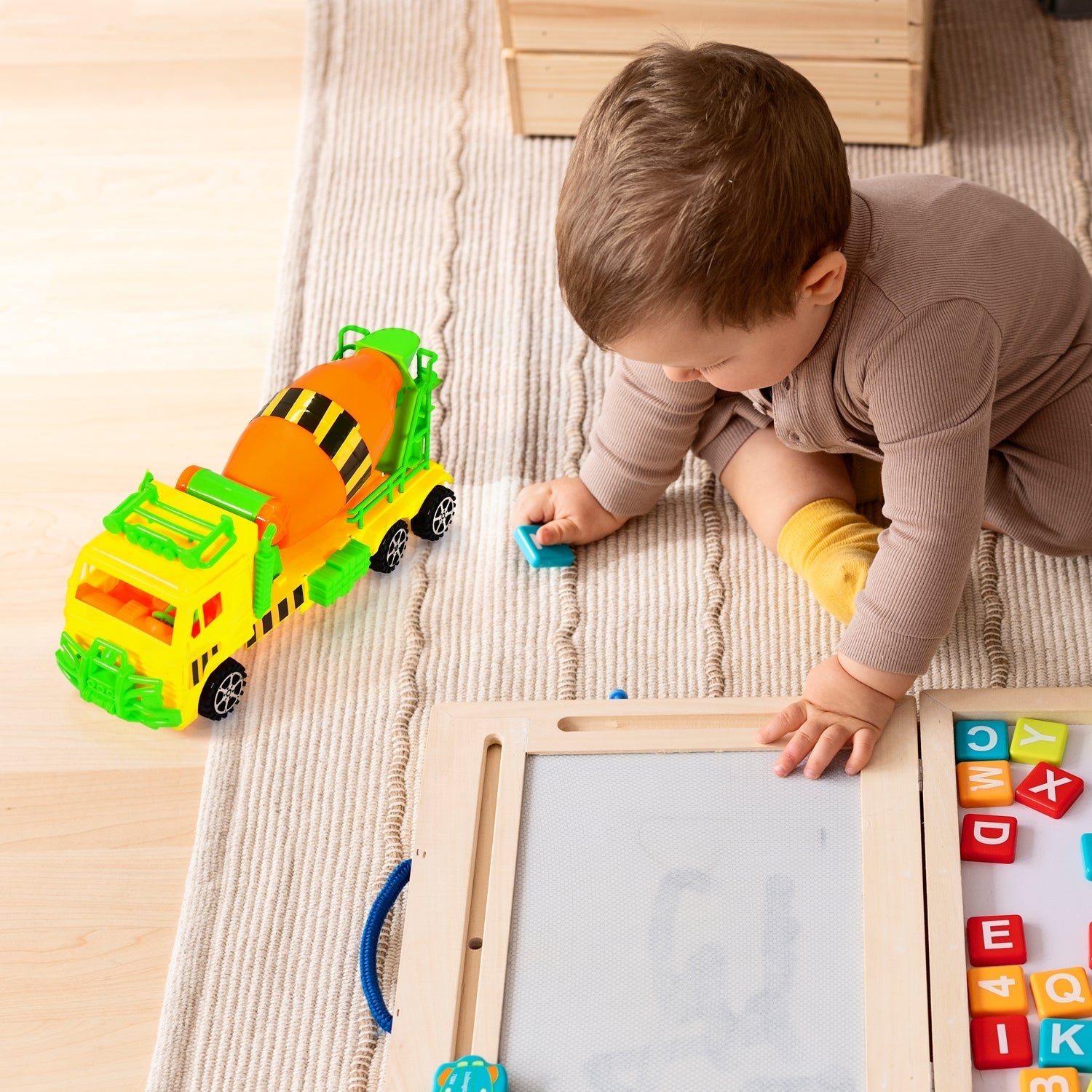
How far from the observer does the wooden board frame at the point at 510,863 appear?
0.65m

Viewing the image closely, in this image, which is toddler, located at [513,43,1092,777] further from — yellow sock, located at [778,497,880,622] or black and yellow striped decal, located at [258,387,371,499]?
black and yellow striped decal, located at [258,387,371,499]

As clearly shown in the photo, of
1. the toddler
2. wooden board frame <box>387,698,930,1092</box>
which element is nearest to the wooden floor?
wooden board frame <box>387,698,930,1092</box>

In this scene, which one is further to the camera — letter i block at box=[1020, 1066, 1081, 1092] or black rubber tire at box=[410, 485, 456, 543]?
black rubber tire at box=[410, 485, 456, 543]

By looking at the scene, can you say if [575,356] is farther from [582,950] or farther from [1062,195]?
[582,950]

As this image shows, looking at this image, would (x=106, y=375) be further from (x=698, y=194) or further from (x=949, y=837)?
(x=949, y=837)

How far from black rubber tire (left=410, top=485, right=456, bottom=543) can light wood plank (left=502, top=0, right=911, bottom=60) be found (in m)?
0.51

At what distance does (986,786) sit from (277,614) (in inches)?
20.8

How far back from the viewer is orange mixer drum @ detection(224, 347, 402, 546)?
0.96 metres

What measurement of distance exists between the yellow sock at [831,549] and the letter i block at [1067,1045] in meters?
0.38

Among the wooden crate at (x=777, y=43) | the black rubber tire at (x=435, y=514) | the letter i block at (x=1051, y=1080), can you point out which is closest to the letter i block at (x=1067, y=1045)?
the letter i block at (x=1051, y=1080)

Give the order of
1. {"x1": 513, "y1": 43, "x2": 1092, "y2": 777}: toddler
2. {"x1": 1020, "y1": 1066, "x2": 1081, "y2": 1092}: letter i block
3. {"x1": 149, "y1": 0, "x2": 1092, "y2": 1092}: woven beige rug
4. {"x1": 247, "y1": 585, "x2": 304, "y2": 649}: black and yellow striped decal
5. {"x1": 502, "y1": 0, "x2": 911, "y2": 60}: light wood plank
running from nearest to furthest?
{"x1": 1020, "y1": 1066, "x2": 1081, "y2": 1092}: letter i block < {"x1": 513, "y1": 43, "x2": 1092, "y2": 777}: toddler < {"x1": 149, "y1": 0, "x2": 1092, "y2": 1092}: woven beige rug < {"x1": 247, "y1": 585, "x2": 304, "y2": 649}: black and yellow striped decal < {"x1": 502, "y1": 0, "x2": 911, "y2": 60}: light wood plank

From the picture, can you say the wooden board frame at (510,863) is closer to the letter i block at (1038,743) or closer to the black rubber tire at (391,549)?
the letter i block at (1038,743)

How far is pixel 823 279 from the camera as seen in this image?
29.8 inches

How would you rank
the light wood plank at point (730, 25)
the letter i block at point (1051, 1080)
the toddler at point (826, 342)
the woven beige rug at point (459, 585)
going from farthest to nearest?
the light wood plank at point (730, 25) → the woven beige rug at point (459, 585) → the toddler at point (826, 342) → the letter i block at point (1051, 1080)
